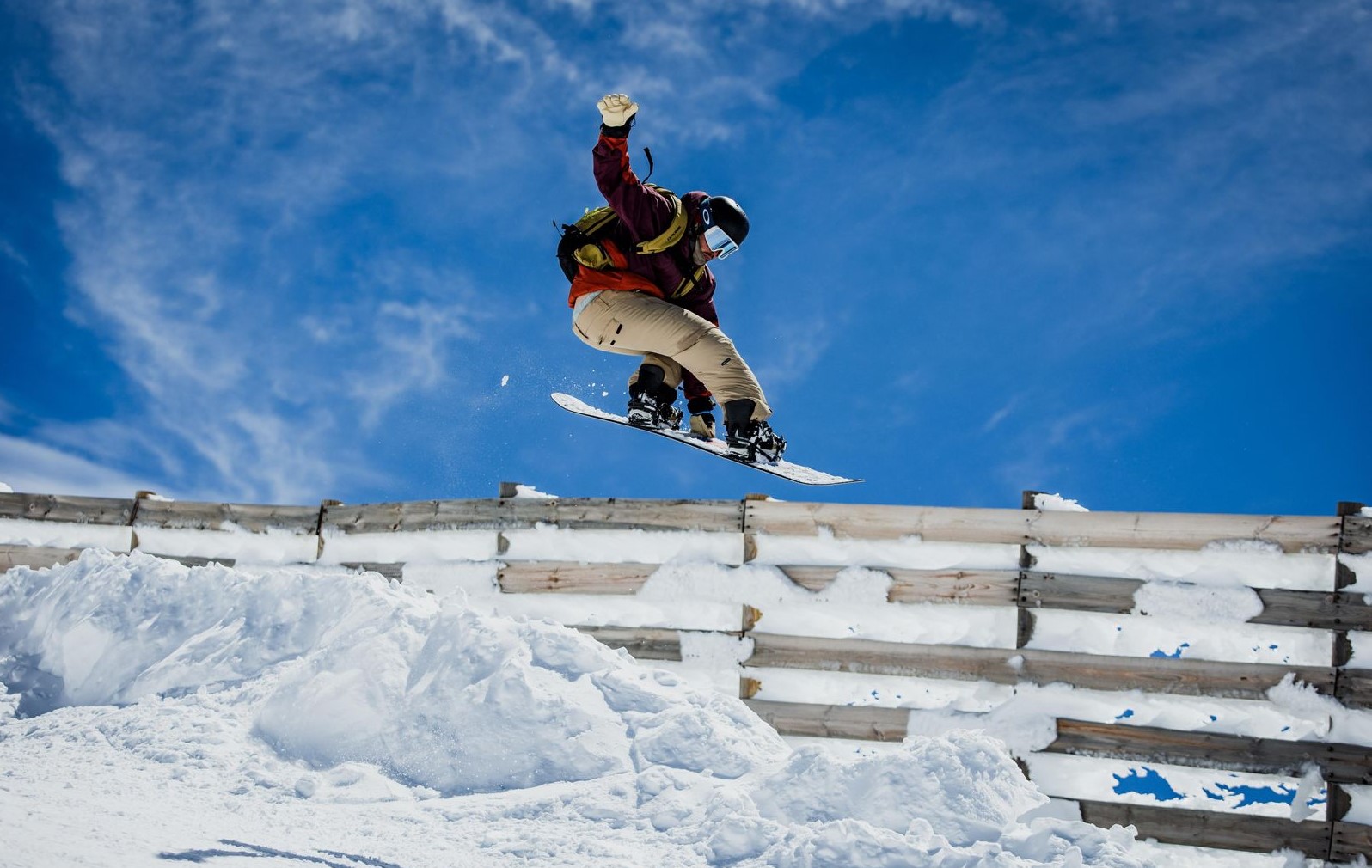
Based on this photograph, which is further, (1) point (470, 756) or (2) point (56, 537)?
(2) point (56, 537)

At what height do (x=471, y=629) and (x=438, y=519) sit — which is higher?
(x=438, y=519)

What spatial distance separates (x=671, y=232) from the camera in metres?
7.20

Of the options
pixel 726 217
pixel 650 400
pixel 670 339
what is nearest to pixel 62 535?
pixel 650 400

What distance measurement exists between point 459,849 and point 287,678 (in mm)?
2018

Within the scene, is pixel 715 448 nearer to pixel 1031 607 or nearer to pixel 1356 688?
pixel 1031 607

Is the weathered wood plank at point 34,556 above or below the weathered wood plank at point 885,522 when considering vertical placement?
below

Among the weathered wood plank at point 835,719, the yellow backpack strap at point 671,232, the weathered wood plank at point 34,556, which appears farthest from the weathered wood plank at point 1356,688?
the weathered wood plank at point 34,556

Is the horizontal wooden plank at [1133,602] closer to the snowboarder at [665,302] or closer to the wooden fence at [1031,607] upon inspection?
the wooden fence at [1031,607]

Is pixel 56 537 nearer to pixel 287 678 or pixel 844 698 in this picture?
pixel 287 678

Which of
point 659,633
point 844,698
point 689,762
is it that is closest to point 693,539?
point 659,633

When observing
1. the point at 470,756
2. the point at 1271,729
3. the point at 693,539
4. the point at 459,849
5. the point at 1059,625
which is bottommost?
the point at 459,849

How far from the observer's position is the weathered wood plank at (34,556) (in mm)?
8617

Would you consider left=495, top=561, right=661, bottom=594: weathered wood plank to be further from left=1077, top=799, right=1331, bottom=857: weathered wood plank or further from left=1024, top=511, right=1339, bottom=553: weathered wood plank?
left=1077, top=799, right=1331, bottom=857: weathered wood plank

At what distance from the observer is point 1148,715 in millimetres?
5895
